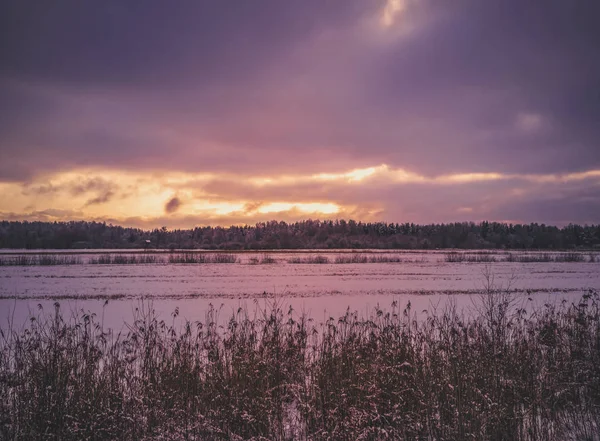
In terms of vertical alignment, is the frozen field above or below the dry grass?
below

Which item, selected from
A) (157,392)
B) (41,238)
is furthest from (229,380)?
(41,238)

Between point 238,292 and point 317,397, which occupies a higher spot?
point 317,397

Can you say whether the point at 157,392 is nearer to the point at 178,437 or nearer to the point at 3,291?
the point at 178,437

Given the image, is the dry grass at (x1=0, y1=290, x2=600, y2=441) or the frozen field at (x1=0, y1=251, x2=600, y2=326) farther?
the frozen field at (x1=0, y1=251, x2=600, y2=326)

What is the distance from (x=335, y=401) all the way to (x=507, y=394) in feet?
9.91

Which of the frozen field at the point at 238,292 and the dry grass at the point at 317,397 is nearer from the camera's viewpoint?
the dry grass at the point at 317,397

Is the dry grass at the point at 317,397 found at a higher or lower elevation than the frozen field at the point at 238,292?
higher

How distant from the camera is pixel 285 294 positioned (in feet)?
77.8

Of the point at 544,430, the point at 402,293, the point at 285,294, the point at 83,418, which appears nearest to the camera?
the point at 544,430

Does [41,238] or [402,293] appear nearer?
[402,293]

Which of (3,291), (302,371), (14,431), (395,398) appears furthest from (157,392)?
(3,291)

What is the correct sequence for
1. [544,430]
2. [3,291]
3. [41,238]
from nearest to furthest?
[544,430] < [3,291] < [41,238]

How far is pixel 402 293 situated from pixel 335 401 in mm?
18973

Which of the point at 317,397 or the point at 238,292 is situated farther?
the point at 238,292
